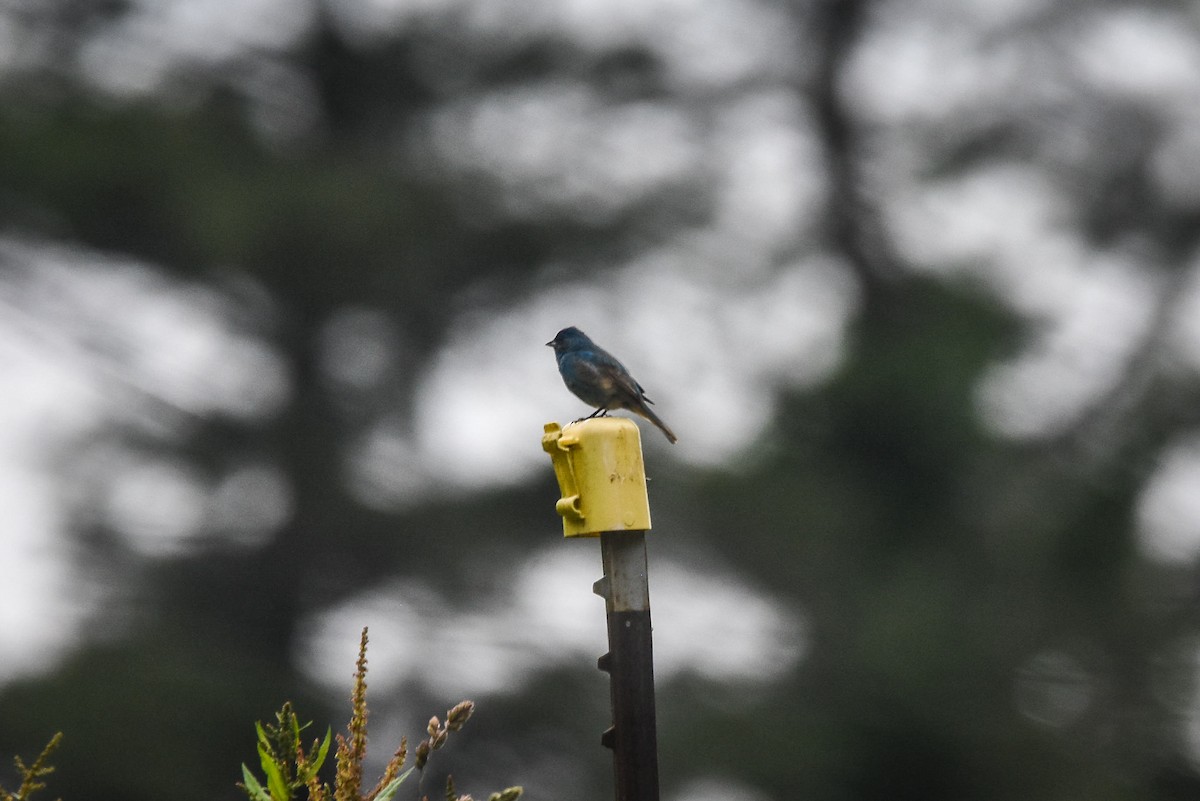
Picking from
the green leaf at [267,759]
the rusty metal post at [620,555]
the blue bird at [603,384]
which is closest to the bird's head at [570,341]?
the blue bird at [603,384]

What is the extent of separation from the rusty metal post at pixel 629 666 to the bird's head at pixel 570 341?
1.96 meters

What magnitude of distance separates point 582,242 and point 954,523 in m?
2.31

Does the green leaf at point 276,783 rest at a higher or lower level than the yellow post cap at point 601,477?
lower

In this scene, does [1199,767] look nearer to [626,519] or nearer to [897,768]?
[897,768]

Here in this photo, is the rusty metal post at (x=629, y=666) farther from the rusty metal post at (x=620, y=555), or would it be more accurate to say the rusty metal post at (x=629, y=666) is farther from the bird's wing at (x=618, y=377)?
the bird's wing at (x=618, y=377)

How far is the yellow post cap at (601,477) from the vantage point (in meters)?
2.50

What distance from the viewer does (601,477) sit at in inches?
99.0

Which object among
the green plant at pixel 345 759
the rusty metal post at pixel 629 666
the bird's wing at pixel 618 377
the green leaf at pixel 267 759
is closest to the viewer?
the green plant at pixel 345 759

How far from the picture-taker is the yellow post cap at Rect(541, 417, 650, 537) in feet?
8.19

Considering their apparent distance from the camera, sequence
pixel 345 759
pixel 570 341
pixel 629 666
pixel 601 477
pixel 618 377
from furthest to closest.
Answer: pixel 570 341, pixel 618 377, pixel 601 477, pixel 629 666, pixel 345 759

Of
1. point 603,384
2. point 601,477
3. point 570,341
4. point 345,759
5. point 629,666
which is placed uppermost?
point 570,341

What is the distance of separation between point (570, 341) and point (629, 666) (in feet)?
7.19

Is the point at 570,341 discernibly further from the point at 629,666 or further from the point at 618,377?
the point at 629,666

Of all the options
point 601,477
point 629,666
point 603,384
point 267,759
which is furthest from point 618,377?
point 267,759
